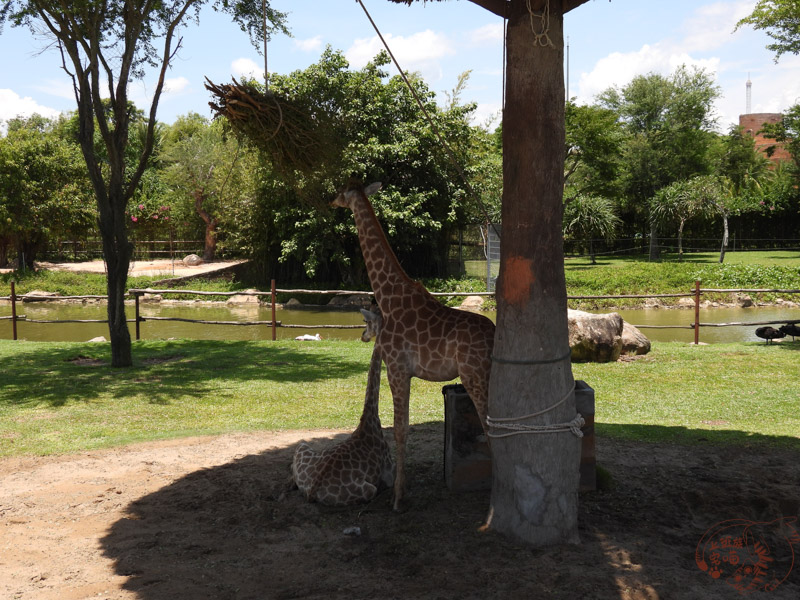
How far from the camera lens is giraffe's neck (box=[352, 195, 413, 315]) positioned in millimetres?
4898

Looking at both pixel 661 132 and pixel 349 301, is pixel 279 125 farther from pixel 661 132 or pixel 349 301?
pixel 661 132

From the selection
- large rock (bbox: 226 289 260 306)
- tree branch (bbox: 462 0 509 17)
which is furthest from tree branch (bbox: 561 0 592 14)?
large rock (bbox: 226 289 260 306)

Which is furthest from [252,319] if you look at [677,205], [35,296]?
[677,205]

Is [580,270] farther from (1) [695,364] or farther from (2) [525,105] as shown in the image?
(2) [525,105]

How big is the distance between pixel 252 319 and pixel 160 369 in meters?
10.5

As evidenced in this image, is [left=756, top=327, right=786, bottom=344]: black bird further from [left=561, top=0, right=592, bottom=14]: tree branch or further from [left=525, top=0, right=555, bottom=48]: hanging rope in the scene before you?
[left=525, top=0, right=555, bottom=48]: hanging rope

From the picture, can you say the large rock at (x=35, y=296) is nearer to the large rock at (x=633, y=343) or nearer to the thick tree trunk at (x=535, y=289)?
the large rock at (x=633, y=343)

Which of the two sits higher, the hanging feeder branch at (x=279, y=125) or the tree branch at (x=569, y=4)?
the tree branch at (x=569, y=4)

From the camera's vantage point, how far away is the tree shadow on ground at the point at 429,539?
3674 mm

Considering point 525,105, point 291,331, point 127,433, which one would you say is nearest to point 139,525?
point 127,433

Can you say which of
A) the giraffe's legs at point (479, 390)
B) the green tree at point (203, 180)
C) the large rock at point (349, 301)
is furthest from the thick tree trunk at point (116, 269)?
the green tree at point (203, 180)

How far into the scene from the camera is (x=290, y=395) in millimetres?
8883

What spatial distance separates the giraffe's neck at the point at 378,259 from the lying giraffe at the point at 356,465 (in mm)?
178

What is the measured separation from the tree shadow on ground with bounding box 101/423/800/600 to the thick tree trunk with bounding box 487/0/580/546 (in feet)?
0.91
